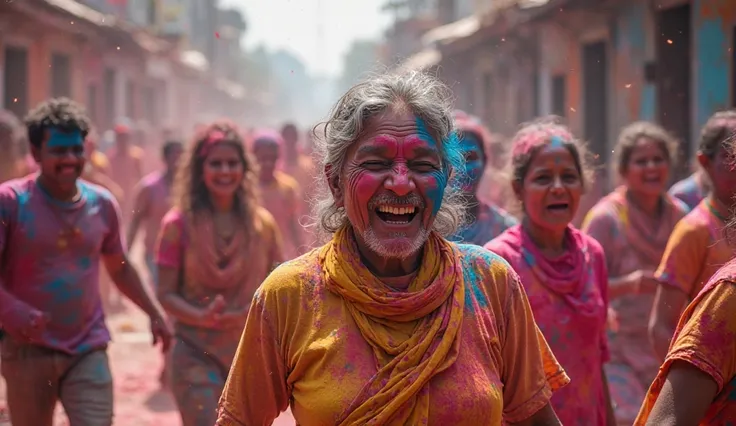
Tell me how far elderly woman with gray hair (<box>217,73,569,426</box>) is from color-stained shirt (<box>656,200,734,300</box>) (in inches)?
58.4

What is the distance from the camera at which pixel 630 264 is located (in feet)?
20.0

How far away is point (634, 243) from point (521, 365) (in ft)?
11.2

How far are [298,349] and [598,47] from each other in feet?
46.4

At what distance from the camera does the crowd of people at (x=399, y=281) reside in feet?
9.34

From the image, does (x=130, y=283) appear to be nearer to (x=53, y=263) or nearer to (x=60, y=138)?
(x=53, y=263)

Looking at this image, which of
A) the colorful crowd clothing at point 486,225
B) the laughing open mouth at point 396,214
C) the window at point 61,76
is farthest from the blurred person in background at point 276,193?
the window at point 61,76

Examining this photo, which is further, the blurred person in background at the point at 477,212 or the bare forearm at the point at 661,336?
the blurred person in background at the point at 477,212

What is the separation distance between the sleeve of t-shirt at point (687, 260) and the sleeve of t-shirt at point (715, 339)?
1648 millimetres

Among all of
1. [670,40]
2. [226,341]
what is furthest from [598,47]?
[226,341]

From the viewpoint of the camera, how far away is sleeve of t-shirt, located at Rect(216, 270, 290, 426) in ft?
9.64

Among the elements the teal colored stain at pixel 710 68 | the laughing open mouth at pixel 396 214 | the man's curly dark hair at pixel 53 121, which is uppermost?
the teal colored stain at pixel 710 68

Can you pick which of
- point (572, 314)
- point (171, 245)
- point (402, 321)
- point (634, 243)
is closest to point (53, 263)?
point (171, 245)

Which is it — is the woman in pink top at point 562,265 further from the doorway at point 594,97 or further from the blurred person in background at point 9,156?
the doorway at point 594,97

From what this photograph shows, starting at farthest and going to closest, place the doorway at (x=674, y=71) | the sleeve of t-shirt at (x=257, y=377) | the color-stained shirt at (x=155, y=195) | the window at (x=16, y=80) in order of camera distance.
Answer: the window at (x=16, y=80) < the doorway at (x=674, y=71) < the color-stained shirt at (x=155, y=195) < the sleeve of t-shirt at (x=257, y=377)
